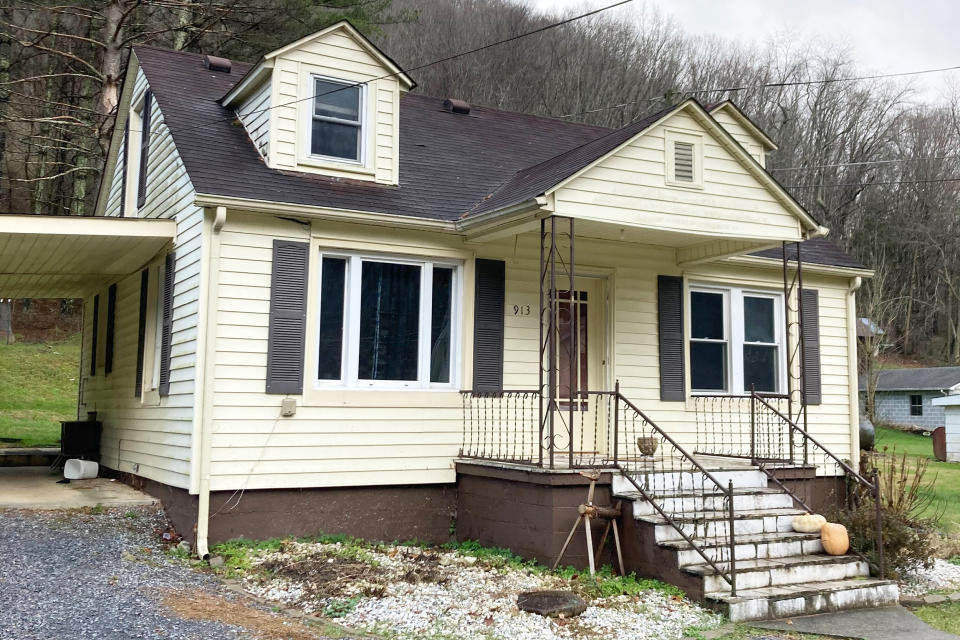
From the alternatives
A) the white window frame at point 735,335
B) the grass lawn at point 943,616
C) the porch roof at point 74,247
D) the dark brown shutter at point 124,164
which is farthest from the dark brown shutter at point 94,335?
the grass lawn at point 943,616

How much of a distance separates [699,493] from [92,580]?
545cm

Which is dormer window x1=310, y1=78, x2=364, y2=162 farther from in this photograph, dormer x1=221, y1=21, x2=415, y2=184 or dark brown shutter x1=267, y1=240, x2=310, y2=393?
dark brown shutter x1=267, y1=240, x2=310, y2=393

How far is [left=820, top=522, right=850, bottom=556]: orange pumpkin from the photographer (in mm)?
7723

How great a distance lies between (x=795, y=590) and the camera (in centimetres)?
705

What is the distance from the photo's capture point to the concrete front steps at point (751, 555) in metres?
6.83

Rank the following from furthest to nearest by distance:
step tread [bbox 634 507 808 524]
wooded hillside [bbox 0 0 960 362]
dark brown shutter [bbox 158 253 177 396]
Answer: wooded hillside [bbox 0 0 960 362], dark brown shutter [bbox 158 253 177 396], step tread [bbox 634 507 808 524]

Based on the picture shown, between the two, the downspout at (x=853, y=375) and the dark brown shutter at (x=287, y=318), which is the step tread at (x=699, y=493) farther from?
the downspout at (x=853, y=375)

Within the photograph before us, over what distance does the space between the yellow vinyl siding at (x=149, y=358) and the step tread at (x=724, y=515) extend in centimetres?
432

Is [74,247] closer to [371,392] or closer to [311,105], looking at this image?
[311,105]

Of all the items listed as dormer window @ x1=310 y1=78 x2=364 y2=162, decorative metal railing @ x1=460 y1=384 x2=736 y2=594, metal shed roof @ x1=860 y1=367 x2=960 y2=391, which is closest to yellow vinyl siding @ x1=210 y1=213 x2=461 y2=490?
decorative metal railing @ x1=460 y1=384 x2=736 y2=594

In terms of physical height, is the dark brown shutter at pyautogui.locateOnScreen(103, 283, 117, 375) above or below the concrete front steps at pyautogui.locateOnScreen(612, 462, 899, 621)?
above

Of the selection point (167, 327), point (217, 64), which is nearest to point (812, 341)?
point (167, 327)

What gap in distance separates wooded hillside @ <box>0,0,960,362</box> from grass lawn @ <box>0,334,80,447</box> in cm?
432

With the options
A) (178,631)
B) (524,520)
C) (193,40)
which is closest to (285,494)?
(524,520)
